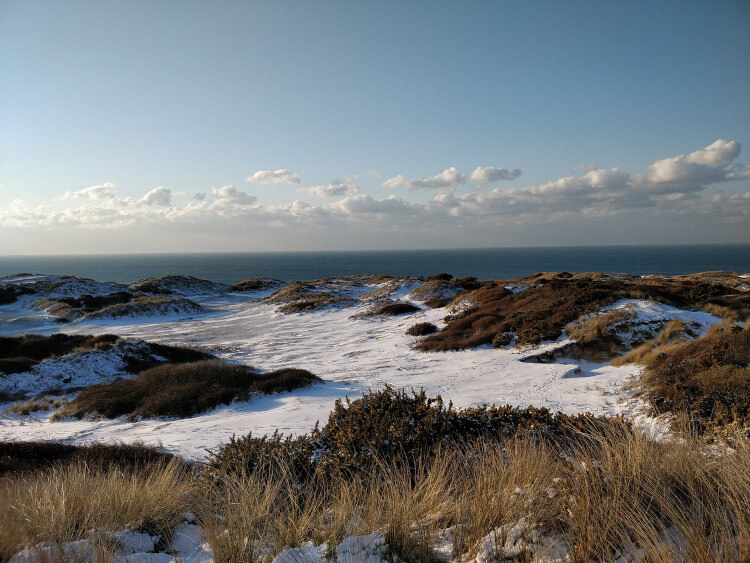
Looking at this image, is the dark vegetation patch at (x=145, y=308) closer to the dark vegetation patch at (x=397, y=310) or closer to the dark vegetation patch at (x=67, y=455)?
the dark vegetation patch at (x=397, y=310)

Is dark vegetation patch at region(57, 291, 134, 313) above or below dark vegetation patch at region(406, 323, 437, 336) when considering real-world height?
below

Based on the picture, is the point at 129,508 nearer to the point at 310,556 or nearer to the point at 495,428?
the point at 310,556

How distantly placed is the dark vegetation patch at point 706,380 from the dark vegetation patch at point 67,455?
8.93m

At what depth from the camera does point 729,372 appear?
24.1ft

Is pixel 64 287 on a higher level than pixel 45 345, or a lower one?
higher

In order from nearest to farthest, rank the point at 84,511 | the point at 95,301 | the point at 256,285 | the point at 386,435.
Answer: the point at 84,511 → the point at 386,435 → the point at 95,301 → the point at 256,285

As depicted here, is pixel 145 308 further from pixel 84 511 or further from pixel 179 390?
pixel 84 511

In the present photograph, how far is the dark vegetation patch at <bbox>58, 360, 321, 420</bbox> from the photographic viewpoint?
11703 millimetres

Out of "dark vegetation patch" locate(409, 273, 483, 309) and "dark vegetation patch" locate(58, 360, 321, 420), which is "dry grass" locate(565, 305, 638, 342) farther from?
"dark vegetation patch" locate(409, 273, 483, 309)

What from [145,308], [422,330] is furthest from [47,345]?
[422,330]

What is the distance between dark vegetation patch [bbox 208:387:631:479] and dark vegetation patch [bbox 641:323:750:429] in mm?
1926

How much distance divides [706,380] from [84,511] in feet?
32.6

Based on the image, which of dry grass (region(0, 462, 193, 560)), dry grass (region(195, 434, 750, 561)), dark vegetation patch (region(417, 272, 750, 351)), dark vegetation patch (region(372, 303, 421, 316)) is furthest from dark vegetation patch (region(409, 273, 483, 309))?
dry grass (region(0, 462, 193, 560))

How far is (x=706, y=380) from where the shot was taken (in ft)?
24.5
